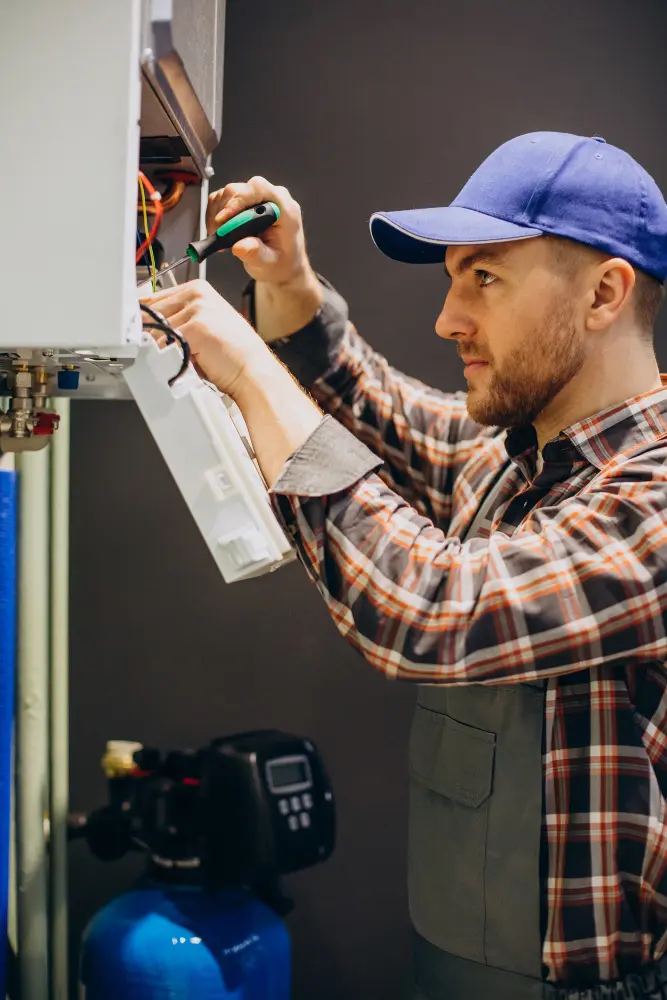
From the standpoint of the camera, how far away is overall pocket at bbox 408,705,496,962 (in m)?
0.95

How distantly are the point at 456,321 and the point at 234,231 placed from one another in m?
0.28

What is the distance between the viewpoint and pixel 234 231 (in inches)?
39.3

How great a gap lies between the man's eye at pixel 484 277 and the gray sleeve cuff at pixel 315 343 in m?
0.29

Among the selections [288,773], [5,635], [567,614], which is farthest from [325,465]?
[288,773]

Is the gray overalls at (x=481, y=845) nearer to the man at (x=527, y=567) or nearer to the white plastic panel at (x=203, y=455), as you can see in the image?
the man at (x=527, y=567)

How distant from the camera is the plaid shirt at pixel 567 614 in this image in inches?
31.6

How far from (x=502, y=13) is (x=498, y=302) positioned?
0.91m

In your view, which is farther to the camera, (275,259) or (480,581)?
(275,259)

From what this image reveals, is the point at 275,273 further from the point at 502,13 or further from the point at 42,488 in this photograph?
the point at 502,13

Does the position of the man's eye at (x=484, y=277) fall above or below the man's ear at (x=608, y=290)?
above

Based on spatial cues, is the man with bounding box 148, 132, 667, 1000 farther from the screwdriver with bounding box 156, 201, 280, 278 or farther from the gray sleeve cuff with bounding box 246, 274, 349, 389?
the gray sleeve cuff with bounding box 246, 274, 349, 389

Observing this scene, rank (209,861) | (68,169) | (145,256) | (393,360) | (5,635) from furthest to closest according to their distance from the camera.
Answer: (393,360) < (209,861) < (5,635) < (145,256) < (68,169)

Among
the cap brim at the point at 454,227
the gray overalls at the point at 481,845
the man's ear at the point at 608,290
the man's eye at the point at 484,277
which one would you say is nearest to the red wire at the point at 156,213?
the cap brim at the point at 454,227

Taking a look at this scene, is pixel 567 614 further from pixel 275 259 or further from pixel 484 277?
pixel 275 259
